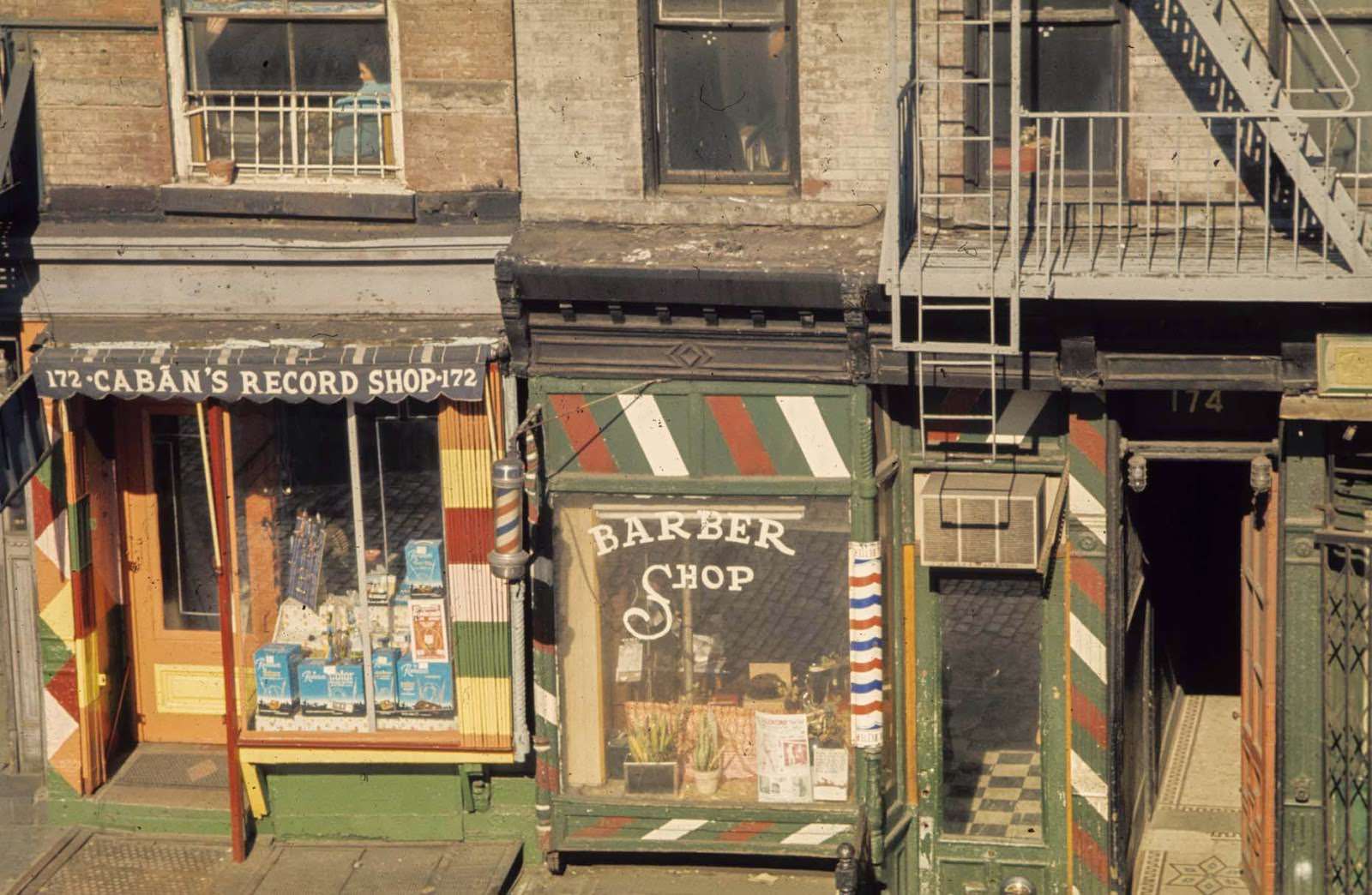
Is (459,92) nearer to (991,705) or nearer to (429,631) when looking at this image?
(429,631)

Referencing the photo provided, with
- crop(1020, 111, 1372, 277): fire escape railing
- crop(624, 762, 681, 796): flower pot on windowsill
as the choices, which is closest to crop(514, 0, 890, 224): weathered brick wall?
crop(1020, 111, 1372, 277): fire escape railing

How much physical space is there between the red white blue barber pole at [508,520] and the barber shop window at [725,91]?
214 cm

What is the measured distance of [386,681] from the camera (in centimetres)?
1466

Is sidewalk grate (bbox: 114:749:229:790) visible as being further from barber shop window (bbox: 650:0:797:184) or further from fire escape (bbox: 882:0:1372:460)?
fire escape (bbox: 882:0:1372:460)

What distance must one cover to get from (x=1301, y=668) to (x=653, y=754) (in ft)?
13.1

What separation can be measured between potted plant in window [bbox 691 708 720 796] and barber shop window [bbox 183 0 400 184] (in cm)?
402

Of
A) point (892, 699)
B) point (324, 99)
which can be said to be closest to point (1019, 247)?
point (892, 699)

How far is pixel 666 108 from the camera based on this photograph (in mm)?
14141

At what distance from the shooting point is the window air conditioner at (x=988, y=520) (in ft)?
44.5

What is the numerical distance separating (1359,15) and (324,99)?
20.9ft

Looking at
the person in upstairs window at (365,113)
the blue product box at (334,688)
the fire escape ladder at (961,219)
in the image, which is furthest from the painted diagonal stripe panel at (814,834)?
the person in upstairs window at (365,113)

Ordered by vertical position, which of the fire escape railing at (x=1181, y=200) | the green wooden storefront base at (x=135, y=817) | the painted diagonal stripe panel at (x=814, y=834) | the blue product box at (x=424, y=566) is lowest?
the green wooden storefront base at (x=135, y=817)

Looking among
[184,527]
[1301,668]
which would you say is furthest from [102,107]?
[1301,668]

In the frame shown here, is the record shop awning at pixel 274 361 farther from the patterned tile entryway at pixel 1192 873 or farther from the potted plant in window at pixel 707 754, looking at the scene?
the patterned tile entryway at pixel 1192 873
